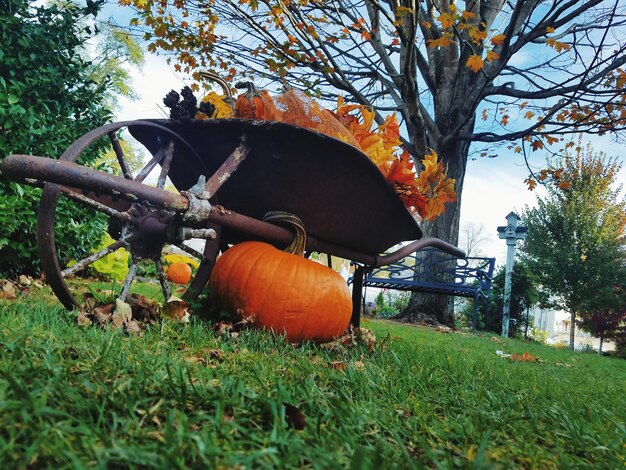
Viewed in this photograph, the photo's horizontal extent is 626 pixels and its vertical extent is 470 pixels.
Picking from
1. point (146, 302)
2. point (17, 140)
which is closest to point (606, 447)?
point (146, 302)

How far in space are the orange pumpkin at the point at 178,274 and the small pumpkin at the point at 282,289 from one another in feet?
17.8

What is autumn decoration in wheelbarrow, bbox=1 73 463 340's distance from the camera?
1688 millimetres

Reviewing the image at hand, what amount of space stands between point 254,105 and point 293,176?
1.26 ft

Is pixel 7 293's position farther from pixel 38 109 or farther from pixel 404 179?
pixel 404 179

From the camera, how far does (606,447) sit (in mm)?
1021

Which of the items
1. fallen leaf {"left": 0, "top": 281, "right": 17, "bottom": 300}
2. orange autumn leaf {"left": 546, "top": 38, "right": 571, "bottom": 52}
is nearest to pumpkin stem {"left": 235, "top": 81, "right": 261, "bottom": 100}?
fallen leaf {"left": 0, "top": 281, "right": 17, "bottom": 300}

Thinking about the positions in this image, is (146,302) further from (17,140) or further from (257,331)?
(17,140)

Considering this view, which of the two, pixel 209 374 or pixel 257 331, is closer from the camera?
pixel 209 374

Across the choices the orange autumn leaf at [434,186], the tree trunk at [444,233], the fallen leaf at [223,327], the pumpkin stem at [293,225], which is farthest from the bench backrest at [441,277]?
the fallen leaf at [223,327]

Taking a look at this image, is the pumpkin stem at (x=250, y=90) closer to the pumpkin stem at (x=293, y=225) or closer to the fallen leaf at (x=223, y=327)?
the pumpkin stem at (x=293, y=225)

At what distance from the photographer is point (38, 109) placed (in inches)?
132

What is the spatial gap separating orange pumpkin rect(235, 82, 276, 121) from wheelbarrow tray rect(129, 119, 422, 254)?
0.20 metres

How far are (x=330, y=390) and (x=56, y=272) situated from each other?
1.15m

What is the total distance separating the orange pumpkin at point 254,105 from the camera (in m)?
1.99
